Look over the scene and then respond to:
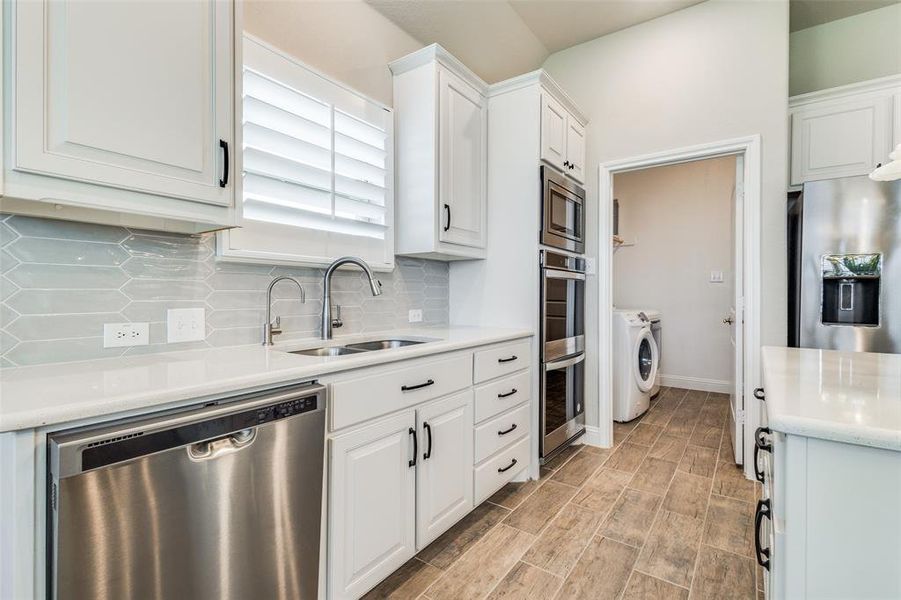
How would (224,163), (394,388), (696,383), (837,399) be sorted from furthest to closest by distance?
(696,383)
(394,388)
(224,163)
(837,399)

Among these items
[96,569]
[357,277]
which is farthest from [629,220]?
[96,569]

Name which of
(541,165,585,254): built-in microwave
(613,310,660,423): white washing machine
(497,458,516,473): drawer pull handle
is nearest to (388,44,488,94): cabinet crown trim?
(541,165,585,254): built-in microwave

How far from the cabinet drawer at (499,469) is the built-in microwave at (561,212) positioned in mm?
1213

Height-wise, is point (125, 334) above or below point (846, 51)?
below

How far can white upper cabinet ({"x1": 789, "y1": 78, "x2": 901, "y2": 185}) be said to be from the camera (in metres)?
2.58

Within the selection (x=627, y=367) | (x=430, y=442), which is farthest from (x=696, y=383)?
(x=430, y=442)

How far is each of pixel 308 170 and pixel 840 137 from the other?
3.25 meters

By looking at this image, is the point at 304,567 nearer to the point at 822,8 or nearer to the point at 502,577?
the point at 502,577

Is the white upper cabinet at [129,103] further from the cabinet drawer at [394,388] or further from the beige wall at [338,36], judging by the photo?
the cabinet drawer at [394,388]

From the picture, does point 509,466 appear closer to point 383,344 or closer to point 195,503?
point 383,344

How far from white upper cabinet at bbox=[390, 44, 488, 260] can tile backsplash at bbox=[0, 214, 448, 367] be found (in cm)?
64

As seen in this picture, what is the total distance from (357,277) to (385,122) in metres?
0.87

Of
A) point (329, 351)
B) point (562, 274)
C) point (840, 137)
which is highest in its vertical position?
point (840, 137)

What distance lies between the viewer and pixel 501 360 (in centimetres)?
219
